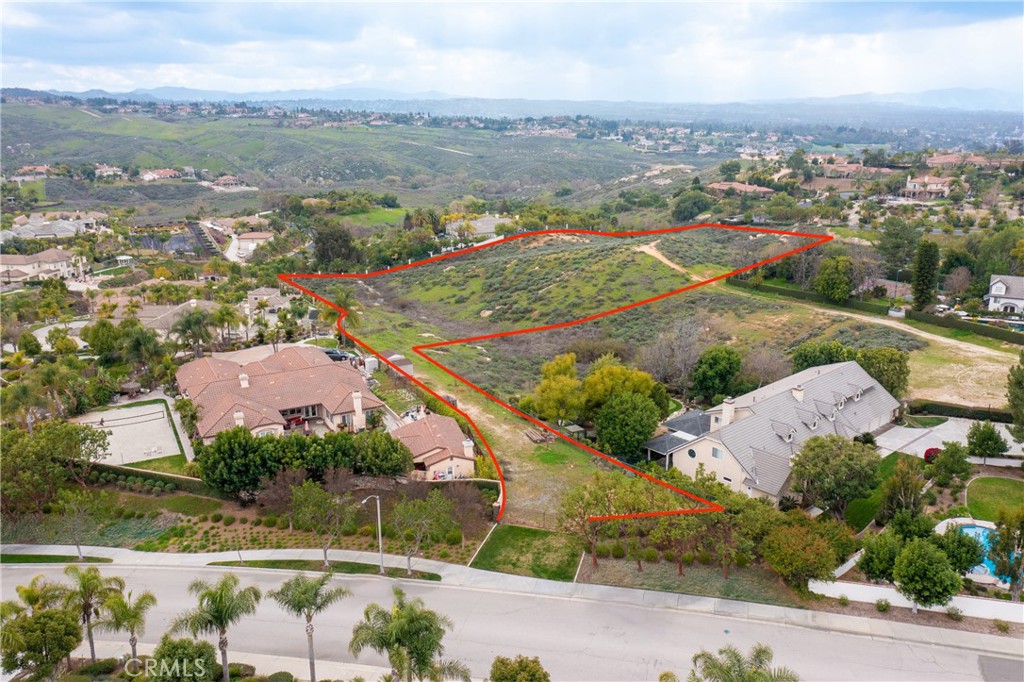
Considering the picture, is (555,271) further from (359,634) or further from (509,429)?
(359,634)

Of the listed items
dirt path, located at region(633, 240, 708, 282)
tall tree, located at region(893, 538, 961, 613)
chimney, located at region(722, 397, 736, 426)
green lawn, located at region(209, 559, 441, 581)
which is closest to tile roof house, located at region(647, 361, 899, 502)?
chimney, located at region(722, 397, 736, 426)

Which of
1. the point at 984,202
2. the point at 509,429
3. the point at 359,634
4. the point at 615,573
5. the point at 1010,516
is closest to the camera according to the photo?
the point at 359,634

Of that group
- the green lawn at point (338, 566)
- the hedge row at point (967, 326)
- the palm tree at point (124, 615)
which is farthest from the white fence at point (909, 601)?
the hedge row at point (967, 326)

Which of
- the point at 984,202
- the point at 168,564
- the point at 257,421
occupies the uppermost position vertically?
the point at 984,202

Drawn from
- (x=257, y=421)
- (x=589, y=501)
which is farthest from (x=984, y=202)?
(x=257, y=421)

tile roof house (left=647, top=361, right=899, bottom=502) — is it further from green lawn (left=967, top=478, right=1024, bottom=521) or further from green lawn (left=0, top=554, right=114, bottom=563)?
green lawn (left=0, top=554, right=114, bottom=563)

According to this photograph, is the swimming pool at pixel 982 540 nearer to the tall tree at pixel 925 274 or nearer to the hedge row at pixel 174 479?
the hedge row at pixel 174 479

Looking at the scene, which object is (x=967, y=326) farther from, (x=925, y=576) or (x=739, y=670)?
(x=739, y=670)
